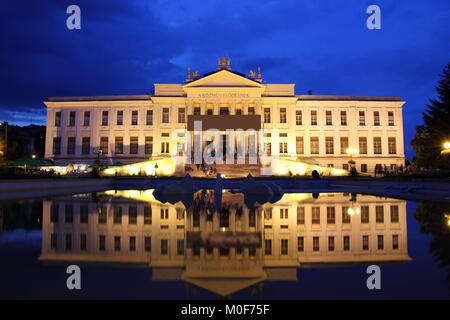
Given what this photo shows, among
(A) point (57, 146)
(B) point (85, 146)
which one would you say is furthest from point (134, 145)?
Answer: (A) point (57, 146)

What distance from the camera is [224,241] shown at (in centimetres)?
609

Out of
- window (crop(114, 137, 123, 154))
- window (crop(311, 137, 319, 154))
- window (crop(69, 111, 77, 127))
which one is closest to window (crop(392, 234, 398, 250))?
window (crop(311, 137, 319, 154))

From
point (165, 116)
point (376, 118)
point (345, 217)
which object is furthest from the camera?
point (376, 118)

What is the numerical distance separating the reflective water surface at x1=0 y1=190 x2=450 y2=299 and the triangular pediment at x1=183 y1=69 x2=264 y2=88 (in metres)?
37.4

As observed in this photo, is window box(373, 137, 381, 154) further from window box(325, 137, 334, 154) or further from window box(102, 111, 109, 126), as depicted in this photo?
window box(102, 111, 109, 126)

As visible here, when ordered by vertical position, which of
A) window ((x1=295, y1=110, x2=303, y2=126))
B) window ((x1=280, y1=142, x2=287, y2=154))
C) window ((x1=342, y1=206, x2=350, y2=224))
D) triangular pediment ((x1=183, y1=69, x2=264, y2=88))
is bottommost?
window ((x1=342, y1=206, x2=350, y2=224))

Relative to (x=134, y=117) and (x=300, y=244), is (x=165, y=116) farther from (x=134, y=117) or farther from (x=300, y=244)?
(x=300, y=244)

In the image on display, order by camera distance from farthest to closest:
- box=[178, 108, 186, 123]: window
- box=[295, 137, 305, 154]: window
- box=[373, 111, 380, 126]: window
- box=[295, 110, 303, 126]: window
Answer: box=[373, 111, 380, 126]: window < box=[295, 110, 303, 126]: window < box=[295, 137, 305, 154]: window < box=[178, 108, 186, 123]: window

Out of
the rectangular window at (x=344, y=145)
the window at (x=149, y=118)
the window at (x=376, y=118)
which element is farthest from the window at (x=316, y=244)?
the window at (x=376, y=118)

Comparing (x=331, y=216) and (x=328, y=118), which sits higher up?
(x=328, y=118)

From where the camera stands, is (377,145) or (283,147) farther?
(377,145)

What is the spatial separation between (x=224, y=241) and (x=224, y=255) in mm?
945

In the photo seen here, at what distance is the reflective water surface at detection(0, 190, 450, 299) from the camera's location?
3768 millimetres

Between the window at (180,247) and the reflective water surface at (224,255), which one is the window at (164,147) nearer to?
the reflective water surface at (224,255)
